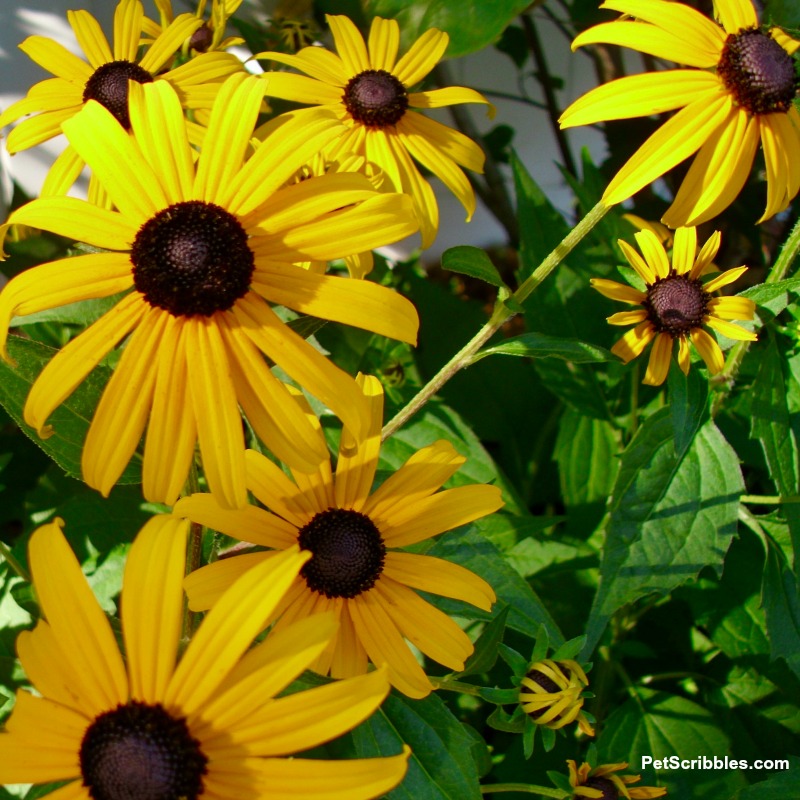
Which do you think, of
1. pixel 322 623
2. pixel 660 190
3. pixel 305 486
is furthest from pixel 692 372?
pixel 660 190

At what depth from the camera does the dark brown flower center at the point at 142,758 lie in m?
0.47

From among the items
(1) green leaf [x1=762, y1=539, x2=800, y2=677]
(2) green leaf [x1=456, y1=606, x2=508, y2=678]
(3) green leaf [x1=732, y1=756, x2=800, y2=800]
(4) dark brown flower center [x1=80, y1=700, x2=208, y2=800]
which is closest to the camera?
(4) dark brown flower center [x1=80, y1=700, x2=208, y2=800]

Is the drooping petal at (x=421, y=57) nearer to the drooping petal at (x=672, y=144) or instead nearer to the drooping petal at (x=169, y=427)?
the drooping petal at (x=672, y=144)

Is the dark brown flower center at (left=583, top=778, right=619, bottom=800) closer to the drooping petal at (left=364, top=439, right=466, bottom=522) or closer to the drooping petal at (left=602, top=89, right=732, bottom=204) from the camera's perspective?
the drooping petal at (left=364, top=439, right=466, bottom=522)

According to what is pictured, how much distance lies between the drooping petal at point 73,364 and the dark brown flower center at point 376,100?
0.39 metres

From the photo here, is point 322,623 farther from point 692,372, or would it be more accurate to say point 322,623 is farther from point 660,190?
point 660,190

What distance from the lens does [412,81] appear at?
2.98ft

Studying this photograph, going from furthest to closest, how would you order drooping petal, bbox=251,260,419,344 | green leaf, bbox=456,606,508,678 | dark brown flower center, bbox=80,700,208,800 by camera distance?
green leaf, bbox=456,606,508,678 → drooping petal, bbox=251,260,419,344 → dark brown flower center, bbox=80,700,208,800

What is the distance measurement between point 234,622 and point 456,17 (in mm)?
666

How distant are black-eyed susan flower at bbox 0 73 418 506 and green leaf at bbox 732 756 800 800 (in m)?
0.56

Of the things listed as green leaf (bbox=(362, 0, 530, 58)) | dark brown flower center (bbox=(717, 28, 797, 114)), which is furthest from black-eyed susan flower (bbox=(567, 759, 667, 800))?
green leaf (bbox=(362, 0, 530, 58))

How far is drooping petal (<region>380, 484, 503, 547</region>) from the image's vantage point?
2.33 feet

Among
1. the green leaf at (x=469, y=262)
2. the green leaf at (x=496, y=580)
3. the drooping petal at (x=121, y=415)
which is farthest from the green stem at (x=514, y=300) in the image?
the drooping petal at (x=121, y=415)

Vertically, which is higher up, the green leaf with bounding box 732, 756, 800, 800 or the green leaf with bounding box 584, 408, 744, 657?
the green leaf with bounding box 584, 408, 744, 657
